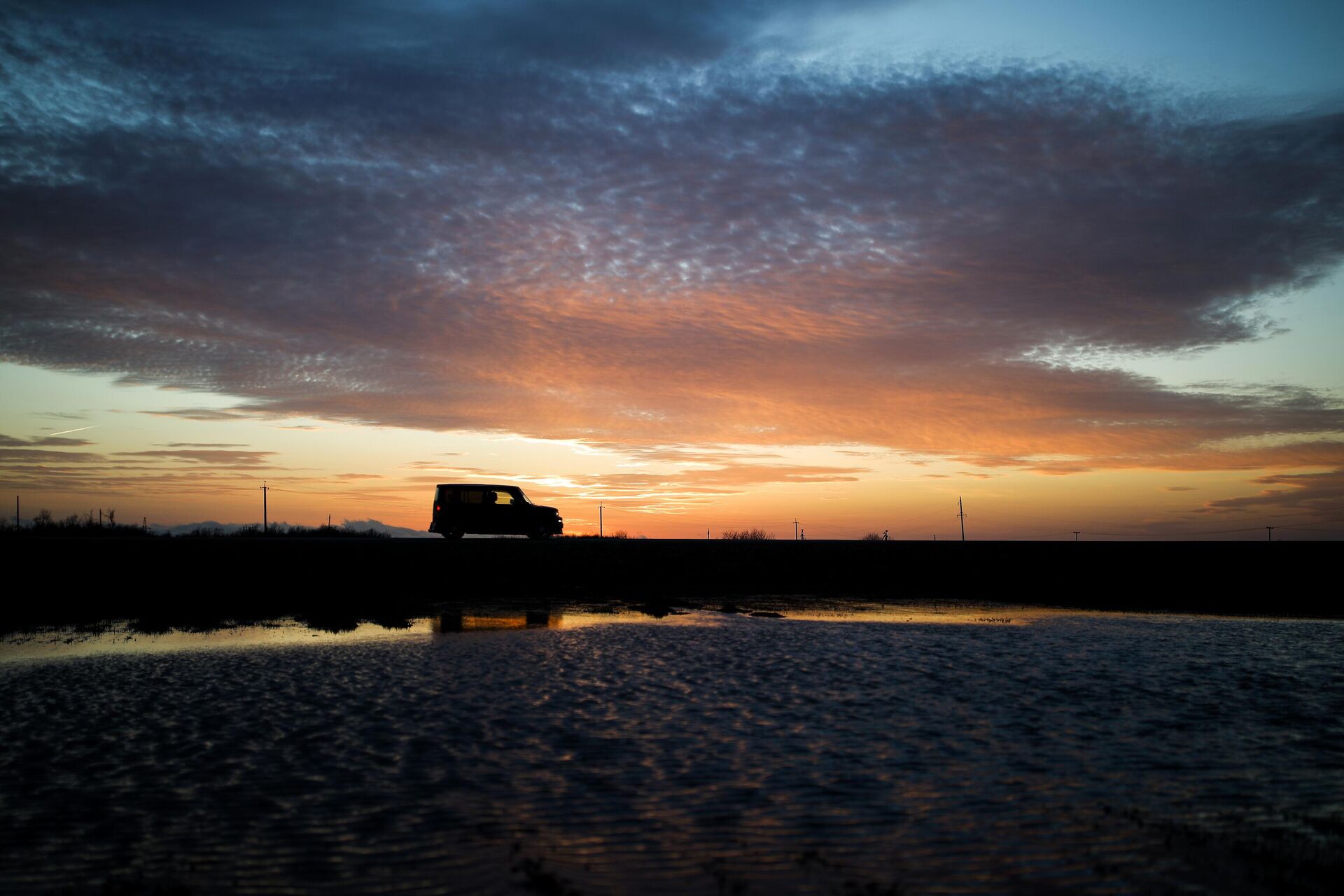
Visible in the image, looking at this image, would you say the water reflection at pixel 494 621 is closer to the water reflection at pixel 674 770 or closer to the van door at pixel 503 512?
the water reflection at pixel 674 770

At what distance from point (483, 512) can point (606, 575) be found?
11.8m

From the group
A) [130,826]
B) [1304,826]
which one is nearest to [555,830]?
[130,826]

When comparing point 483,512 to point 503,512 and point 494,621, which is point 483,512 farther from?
point 494,621

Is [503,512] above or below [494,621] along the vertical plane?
above

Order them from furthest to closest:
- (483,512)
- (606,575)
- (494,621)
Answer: (483,512) < (606,575) < (494,621)

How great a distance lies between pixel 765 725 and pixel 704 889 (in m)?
4.58

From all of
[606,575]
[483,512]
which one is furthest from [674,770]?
[483,512]

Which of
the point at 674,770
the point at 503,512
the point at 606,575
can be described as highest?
the point at 503,512

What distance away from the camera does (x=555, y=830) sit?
7176 millimetres

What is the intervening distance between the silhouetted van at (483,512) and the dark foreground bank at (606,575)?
185cm

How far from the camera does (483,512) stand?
40719 mm

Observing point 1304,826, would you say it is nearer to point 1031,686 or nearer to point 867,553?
point 1031,686

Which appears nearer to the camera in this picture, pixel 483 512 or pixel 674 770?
pixel 674 770

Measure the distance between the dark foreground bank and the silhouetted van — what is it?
72.9 inches
